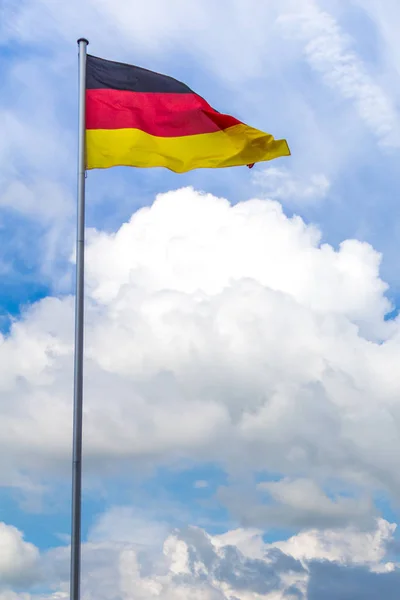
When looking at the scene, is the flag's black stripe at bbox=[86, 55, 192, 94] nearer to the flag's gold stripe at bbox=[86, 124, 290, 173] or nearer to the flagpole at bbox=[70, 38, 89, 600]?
the flagpole at bbox=[70, 38, 89, 600]

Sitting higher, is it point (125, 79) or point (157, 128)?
point (125, 79)

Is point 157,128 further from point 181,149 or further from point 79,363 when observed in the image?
point 79,363

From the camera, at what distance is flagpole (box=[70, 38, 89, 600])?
1878 centimetres

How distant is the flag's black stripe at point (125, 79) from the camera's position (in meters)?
23.4

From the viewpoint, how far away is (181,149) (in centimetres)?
2389

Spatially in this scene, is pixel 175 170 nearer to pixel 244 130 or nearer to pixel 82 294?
pixel 244 130

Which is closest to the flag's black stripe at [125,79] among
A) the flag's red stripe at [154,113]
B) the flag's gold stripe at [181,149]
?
the flag's red stripe at [154,113]

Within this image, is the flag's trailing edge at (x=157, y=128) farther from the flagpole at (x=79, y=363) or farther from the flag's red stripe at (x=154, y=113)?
the flagpole at (x=79, y=363)

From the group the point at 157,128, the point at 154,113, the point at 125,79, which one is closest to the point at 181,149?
the point at 157,128

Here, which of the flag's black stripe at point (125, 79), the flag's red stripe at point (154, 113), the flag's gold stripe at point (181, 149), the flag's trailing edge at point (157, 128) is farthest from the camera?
the flag's black stripe at point (125, 79)

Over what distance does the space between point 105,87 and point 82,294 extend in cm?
645

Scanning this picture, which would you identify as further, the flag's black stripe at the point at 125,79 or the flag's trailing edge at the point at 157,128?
the flag's black stripe at the point at 125,79

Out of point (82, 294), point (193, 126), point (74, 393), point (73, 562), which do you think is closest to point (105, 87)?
point (193, 126)

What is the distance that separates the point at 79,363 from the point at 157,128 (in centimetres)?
770
